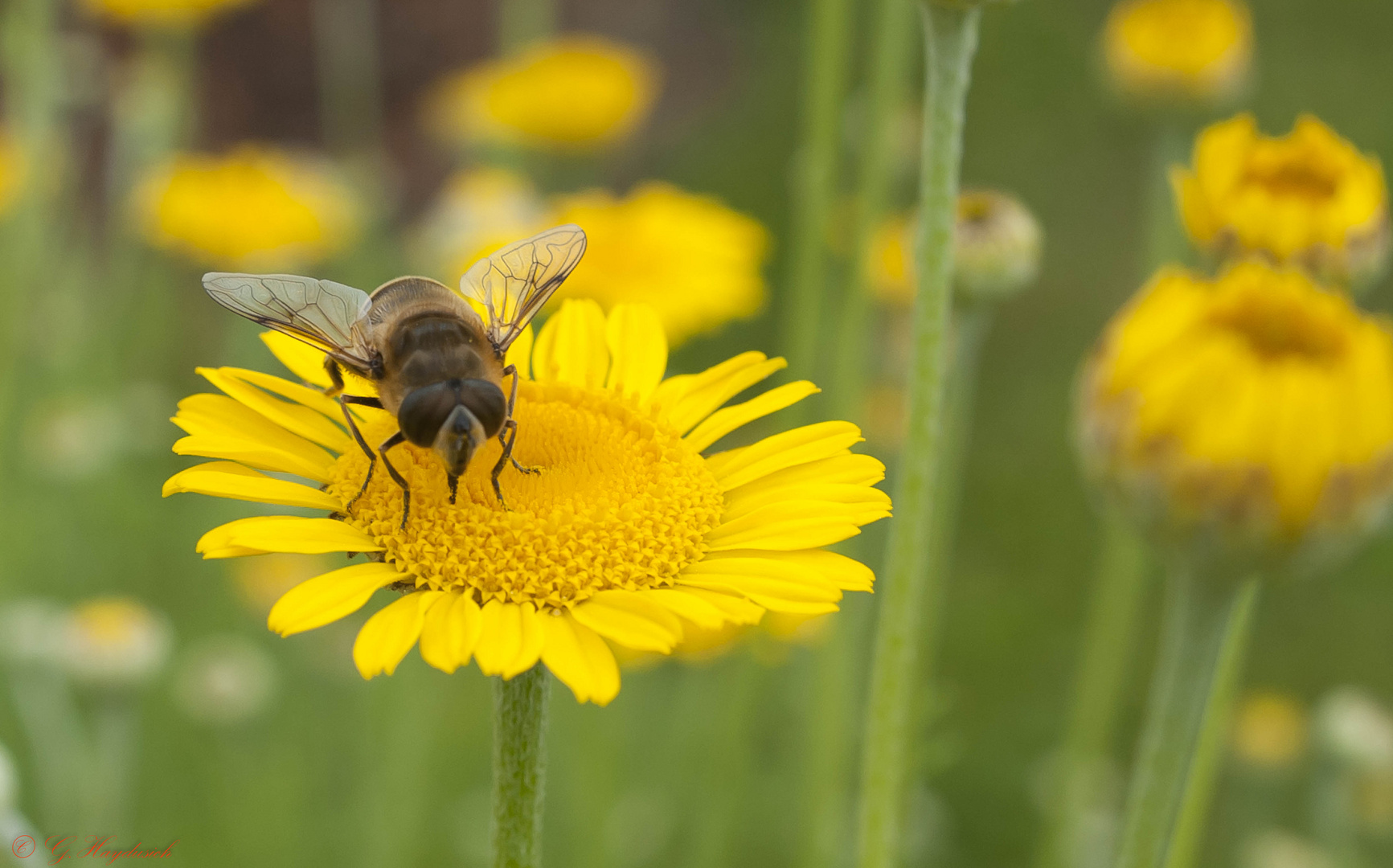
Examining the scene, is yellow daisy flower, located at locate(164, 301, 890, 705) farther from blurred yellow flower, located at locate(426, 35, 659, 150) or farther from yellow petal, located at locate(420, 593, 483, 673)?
blurred yellow flower, located at locate(426, 35, 659, 150)

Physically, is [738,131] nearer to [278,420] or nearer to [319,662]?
[319,662]

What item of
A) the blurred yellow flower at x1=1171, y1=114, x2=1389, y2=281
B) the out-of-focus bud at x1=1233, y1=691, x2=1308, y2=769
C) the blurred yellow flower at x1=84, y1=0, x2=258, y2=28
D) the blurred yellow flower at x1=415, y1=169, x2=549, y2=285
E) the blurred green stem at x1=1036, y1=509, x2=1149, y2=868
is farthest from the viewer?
the blurred yellow flower at x1=84, y1=0, x2=258, y2=28

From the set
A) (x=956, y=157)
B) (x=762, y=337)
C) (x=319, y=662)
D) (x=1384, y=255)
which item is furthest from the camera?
(x=762, y=337)

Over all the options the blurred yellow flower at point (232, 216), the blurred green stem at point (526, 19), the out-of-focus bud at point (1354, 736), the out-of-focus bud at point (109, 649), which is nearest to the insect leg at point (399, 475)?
the out-of-focus bud at point (109, 649)

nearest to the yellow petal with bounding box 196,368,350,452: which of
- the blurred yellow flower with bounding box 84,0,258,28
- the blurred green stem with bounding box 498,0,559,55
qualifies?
the blurred yellow flower with bounding box 84,0,258,28

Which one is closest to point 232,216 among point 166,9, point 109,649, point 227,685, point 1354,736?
point 166,9

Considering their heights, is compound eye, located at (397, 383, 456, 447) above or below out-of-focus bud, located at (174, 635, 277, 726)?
above

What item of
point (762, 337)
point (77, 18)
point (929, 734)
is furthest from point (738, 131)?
point (929, 734)
